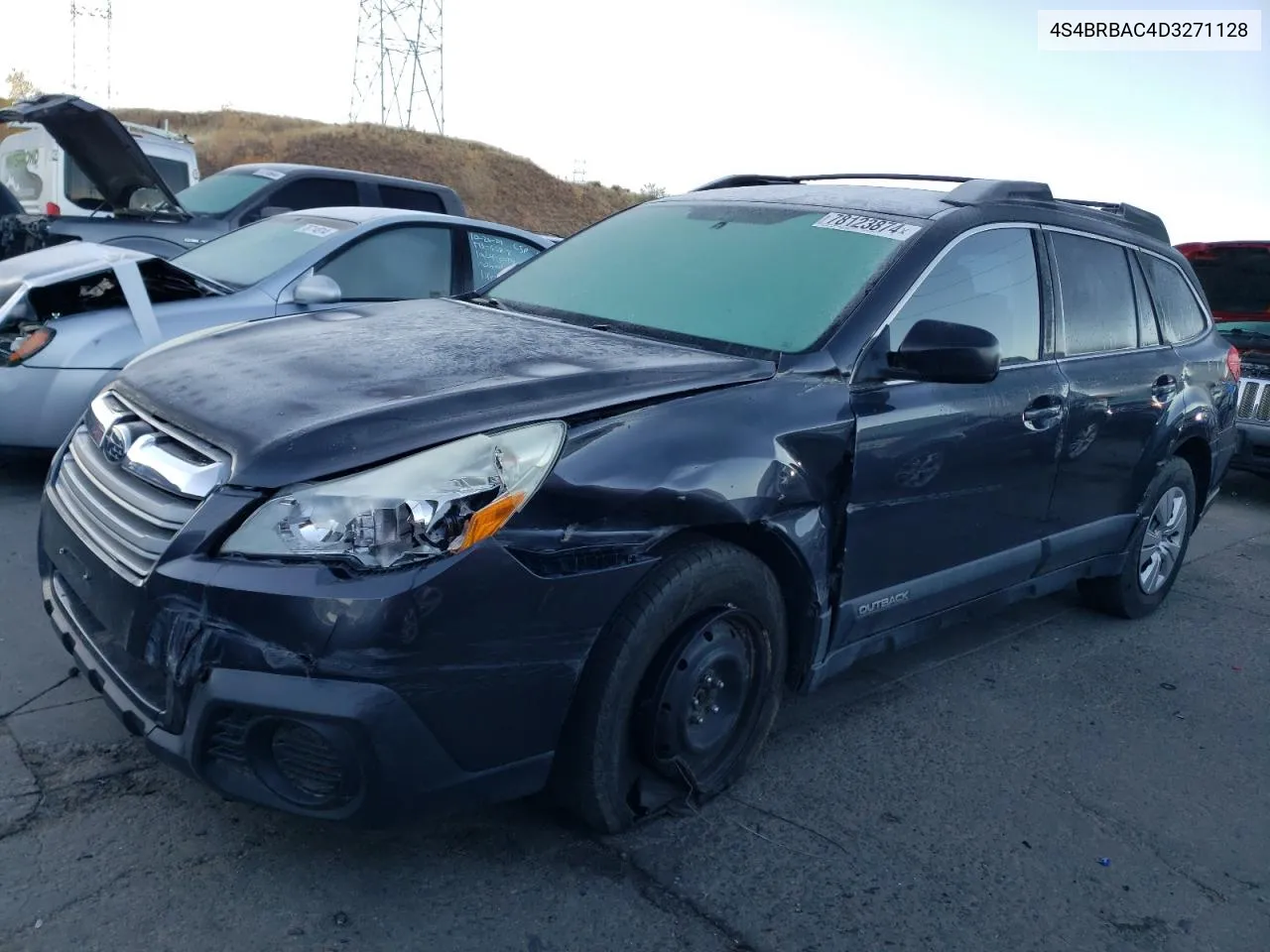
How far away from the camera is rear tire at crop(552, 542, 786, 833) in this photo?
105 inches

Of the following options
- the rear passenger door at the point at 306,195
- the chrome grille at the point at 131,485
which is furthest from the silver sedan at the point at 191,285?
the rear passenger door at the point at 306,195

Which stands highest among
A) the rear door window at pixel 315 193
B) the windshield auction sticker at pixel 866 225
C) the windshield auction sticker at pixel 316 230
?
the windshield auction sticker at pixel 866 225

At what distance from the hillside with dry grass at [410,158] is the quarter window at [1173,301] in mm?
39602

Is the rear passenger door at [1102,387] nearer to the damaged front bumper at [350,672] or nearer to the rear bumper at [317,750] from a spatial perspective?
the damaged front bumper at [350,672]

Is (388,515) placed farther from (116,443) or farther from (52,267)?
(52,267)

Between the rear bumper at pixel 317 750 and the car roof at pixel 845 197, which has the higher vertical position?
the car roof at pixel 845 197

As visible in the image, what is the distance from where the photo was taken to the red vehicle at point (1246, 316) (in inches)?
329

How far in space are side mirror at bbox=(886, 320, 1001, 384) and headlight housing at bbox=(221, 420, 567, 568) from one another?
4.61ft

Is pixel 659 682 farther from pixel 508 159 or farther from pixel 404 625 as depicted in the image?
pixel 508 159

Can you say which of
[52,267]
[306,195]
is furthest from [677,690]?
[306,195]

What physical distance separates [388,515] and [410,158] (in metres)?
48.3

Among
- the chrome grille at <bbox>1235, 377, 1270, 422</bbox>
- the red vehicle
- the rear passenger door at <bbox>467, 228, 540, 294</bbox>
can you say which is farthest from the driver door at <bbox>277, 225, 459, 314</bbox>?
the chrome grille at <bbox>1235, 377, 1270, 422</bbox>

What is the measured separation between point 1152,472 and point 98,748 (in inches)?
168

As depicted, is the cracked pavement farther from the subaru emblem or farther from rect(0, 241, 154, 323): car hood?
rect(0, 241, 154, 323): car hood
